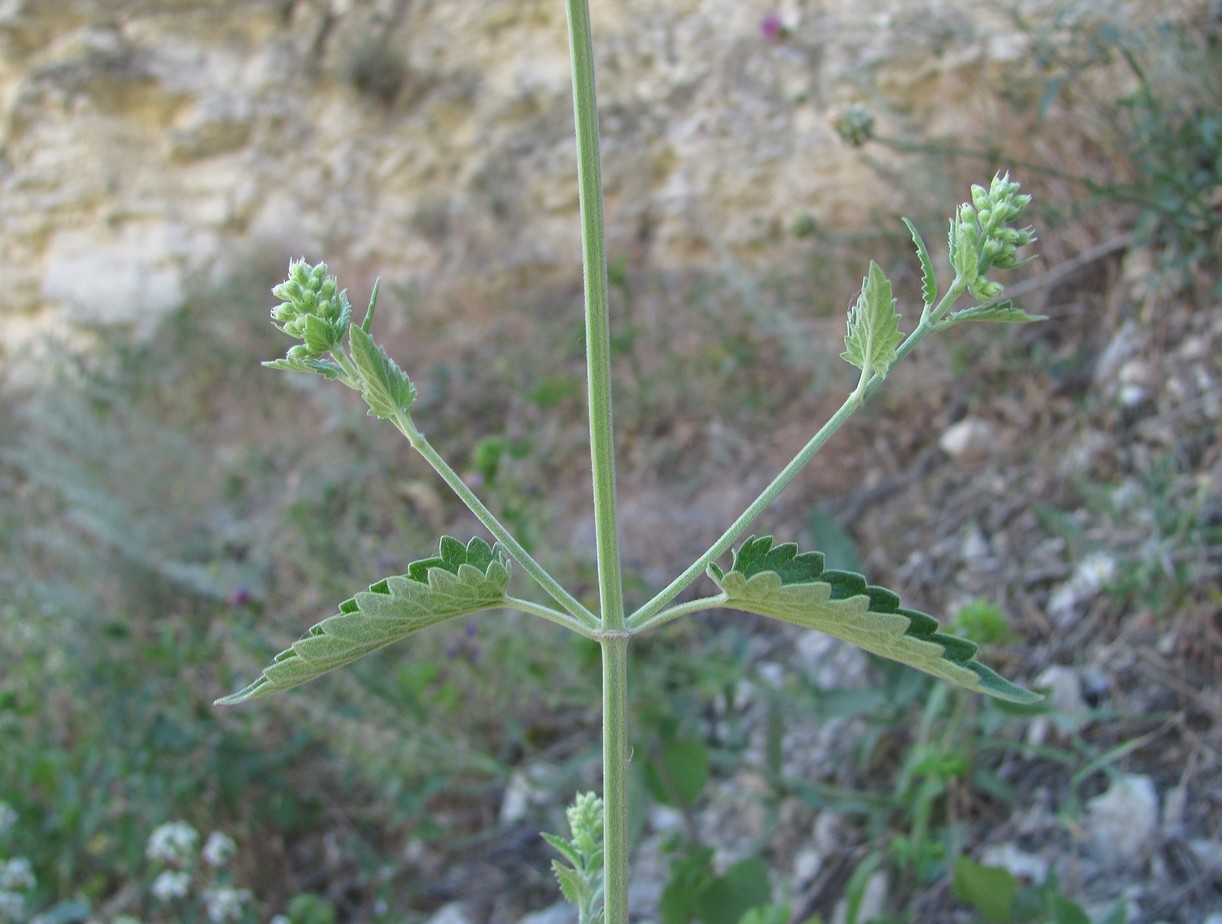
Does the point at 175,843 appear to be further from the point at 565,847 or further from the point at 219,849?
the point at 565,847

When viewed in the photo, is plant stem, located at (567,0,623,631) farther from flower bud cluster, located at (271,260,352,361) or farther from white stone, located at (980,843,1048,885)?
white stone, located at (980,843,1048,885)

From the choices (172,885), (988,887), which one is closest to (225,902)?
(172,885)

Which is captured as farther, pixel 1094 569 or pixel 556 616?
pixel 1094 569

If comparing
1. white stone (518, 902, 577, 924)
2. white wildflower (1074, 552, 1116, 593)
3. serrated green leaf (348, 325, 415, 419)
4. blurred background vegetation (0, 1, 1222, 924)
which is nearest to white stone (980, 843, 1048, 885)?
blurred background vegetation (0, 1, 1222, 924)

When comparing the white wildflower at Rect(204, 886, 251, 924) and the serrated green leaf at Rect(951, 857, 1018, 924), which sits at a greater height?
the serrated green leaf at Rect(951, 857, 1018, 924)

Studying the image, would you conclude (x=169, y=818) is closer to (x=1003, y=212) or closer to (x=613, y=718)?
(x=613, y=718)

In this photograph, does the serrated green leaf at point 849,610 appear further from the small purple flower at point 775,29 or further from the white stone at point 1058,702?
the small purple flower at point 775,29

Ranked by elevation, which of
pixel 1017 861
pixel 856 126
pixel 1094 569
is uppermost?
pixel 856 126

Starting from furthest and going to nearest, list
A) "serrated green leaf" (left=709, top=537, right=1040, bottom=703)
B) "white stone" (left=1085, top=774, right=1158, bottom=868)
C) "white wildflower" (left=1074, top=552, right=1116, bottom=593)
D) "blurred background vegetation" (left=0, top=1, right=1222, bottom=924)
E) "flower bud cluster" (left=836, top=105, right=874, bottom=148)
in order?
"flower bud cluster" (left=836, top=105, right=874, bottom=148), "white wildflower" (left=1074, top=552, right=1116, bottom=593), "blurred background vegetation" (left=0, top=1, right=1222, bottom=924), "white stone" (left=1085, top=774, right=1158, bottom=868), "serrated green leaf" (left=709, top=537, right=1040, bottom=703)

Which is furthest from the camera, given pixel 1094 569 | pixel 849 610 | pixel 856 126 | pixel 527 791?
pixel 527 791
